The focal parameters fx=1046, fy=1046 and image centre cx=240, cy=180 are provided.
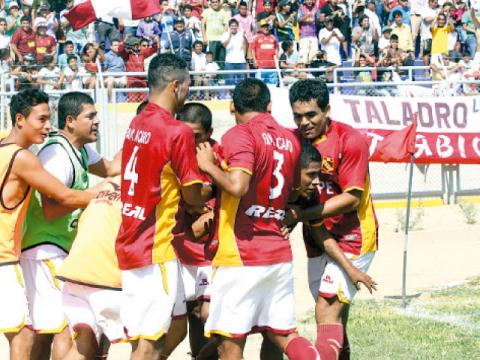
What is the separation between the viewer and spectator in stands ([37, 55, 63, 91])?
57.6ft

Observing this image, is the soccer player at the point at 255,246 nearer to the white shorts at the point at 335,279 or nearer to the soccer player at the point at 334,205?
the soccer player at the point at 334,205

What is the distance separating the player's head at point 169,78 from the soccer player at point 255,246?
0.38 metres

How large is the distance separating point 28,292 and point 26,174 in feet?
2.92

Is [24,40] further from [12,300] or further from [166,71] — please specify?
[166,71]

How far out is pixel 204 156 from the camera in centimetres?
634

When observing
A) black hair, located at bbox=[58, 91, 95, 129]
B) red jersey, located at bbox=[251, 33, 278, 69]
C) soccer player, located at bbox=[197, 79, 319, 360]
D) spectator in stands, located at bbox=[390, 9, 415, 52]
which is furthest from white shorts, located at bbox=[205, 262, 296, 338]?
spectator in stands, located at bbox=[390, 9, 415, 52]

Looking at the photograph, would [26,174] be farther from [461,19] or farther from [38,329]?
[461,19]

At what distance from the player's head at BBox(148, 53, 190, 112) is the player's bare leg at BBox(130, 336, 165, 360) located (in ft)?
4.63

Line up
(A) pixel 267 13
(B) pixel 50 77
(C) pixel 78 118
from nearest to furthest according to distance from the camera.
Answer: (C) pixel 78 118 < (B) pixel 50 77 < (A) pixel 267 13

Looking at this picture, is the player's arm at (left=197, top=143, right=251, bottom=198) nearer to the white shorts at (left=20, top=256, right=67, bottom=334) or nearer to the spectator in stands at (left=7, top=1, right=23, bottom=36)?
the white shorts at (left=20, top=256, right=67, bottom=334)

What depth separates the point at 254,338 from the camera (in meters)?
9.86

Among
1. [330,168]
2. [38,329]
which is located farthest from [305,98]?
[38,329]

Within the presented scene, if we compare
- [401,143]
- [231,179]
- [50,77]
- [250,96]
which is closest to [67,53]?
[50,77]

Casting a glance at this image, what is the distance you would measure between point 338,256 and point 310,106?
1056 millimetres
